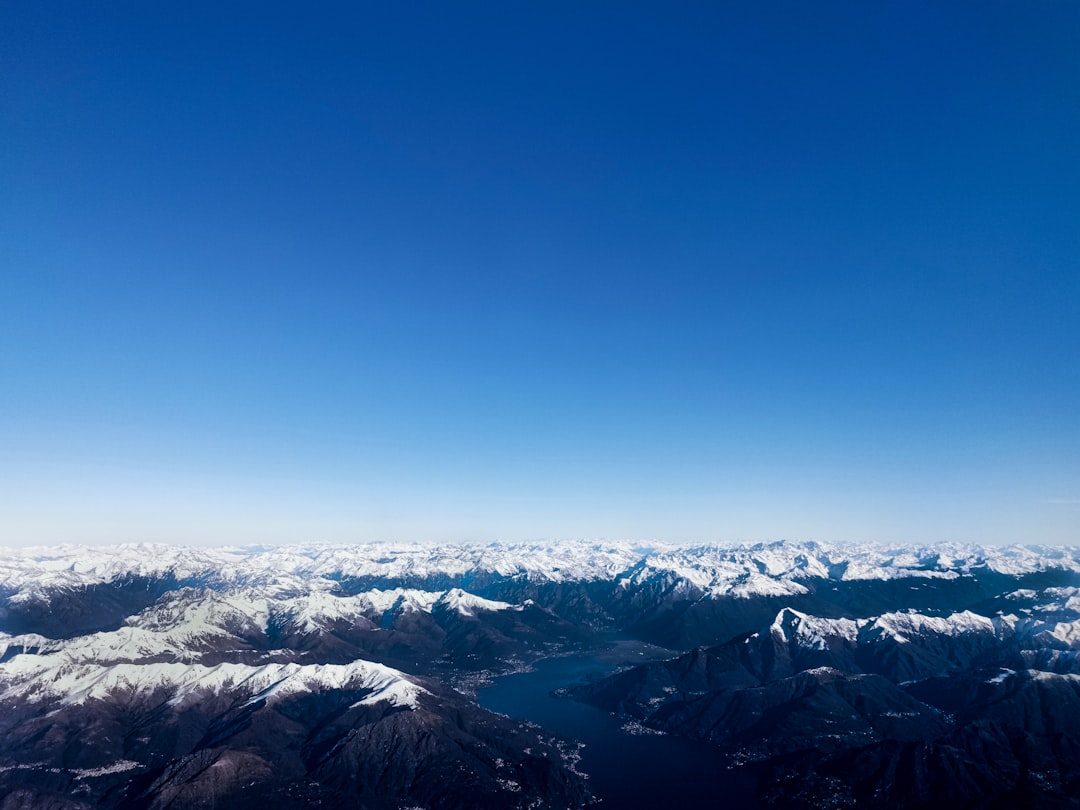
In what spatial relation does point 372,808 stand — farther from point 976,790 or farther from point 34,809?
point 976,790

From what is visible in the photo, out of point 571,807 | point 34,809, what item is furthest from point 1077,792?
point 34,809

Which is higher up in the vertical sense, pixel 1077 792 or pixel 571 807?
pixel 1077 792

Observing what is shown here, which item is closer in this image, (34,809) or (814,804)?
(34,809)

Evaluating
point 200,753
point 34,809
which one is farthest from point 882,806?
point 34,809

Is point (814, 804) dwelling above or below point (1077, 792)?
below

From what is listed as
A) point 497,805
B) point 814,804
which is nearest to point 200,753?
point 497,805

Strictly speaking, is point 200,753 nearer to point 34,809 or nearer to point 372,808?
point 34,809

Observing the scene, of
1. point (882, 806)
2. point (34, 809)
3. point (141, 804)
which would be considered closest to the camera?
point (34, 809)

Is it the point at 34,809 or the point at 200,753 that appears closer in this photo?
the point at 34,809

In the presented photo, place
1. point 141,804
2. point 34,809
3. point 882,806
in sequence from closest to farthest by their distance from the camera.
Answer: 1. point 34,809
2. point 141,804
3. point 882,806
